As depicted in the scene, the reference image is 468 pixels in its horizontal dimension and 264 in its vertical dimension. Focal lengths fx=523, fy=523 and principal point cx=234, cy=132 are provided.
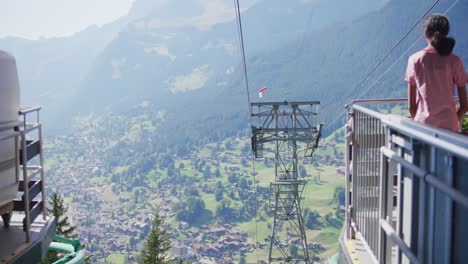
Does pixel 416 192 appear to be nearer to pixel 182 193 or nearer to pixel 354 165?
pixel 354 165

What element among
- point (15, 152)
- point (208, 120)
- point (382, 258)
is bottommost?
point (208, 120)

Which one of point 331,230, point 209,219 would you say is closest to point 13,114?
point 331,230

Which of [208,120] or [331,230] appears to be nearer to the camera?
[331,230]

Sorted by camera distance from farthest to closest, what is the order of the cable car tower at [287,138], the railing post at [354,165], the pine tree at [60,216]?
the pine tree at [60,216] → the cable car tower at [287,138] → the railing post at [354,165]

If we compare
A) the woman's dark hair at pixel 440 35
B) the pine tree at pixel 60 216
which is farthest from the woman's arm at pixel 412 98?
the pine tree at pixel 60 216

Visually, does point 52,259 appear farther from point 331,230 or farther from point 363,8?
point 363,8

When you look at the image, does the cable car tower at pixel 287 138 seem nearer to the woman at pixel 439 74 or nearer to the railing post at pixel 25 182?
the railing post at pixel 25 182
